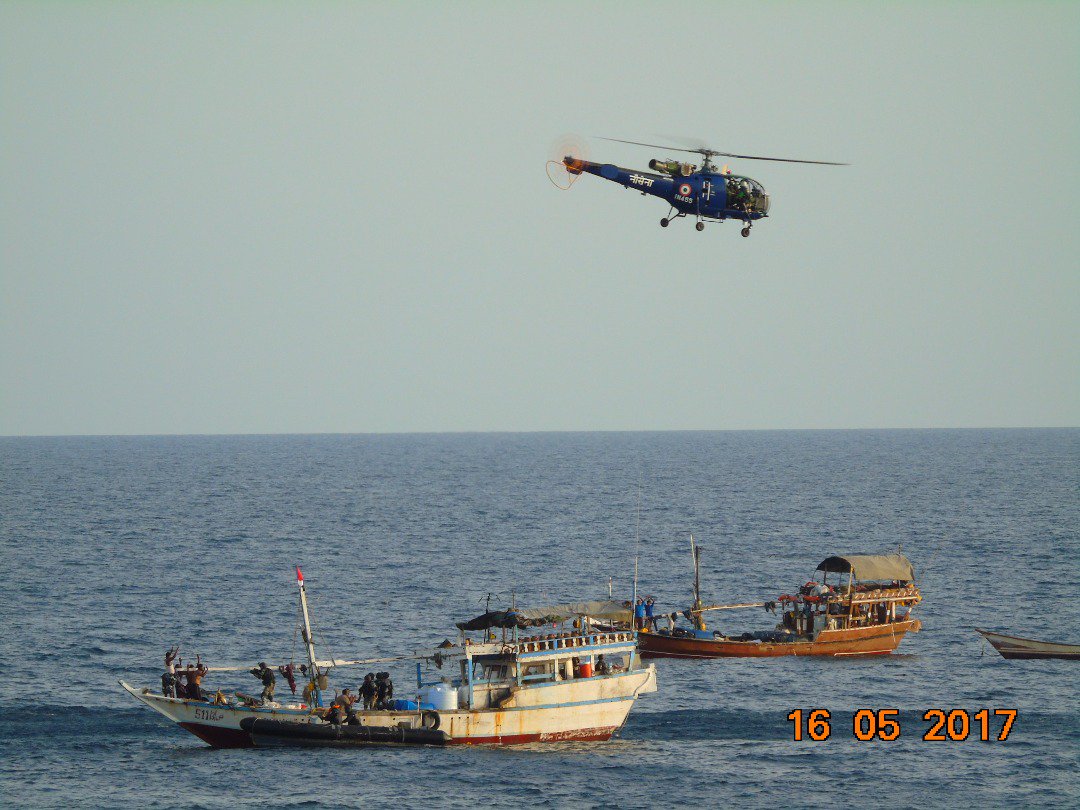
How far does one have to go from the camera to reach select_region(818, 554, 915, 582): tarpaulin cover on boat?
82188mm

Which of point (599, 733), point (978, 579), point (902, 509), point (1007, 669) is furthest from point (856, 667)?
point (902, 509)

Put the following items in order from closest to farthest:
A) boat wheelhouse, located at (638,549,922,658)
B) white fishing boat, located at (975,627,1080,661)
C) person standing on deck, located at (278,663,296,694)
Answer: person standing on deck, located at (278,663,296,694), white fishing boat, located at (975,627,1080,661), boat wheelhouse, located at (638,549,922,658)

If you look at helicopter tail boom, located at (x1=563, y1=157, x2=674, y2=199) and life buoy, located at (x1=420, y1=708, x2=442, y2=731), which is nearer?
life buoy, located at (x1=420, y1=708, x2=442, y2=731)

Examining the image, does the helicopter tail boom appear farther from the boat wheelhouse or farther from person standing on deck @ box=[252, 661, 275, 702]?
person standing on deck @ box=[252, 661, 275, 702]

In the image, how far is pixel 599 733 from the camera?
202 feet

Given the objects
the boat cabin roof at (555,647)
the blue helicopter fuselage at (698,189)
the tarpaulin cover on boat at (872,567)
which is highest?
the blue helicopter fuselage at (698,189)

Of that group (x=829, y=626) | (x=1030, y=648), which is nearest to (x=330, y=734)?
(x=829, y=626)

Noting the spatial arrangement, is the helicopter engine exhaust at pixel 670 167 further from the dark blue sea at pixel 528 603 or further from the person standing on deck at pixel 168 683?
the person standing on deck at pixel 168 683

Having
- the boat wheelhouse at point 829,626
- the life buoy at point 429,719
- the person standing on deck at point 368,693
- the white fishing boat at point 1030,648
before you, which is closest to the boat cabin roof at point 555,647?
the life buoy at point 429,719

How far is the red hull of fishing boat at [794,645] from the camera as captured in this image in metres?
78.6

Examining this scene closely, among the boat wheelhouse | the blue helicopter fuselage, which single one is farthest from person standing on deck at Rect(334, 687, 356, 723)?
the blue helicopter fuselage

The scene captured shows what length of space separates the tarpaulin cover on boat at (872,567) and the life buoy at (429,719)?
32.0 meters
